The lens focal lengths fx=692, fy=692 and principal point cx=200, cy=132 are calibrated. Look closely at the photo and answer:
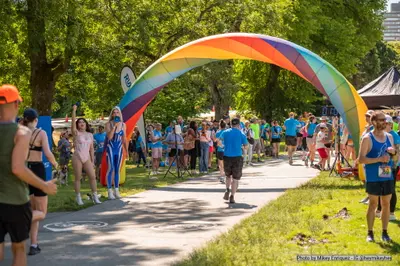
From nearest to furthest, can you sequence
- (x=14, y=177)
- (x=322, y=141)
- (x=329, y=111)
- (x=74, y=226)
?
(x=14, y=177) → (x=74, y=226) → (x=322, y=141) → (x=329, y=111)

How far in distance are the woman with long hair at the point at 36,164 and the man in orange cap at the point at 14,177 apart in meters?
2.16

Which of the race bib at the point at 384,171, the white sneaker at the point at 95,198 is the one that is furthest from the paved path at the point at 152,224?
the race bib at the point at 384,171

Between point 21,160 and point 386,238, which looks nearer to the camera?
point 21,160

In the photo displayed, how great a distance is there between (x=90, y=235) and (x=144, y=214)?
94.9 inches

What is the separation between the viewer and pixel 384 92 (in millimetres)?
32562

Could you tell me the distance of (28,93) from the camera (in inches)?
1519

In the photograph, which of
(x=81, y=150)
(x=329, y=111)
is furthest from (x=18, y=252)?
(x=329, y=111)

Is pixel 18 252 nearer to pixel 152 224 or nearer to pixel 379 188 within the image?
pixel 379 188

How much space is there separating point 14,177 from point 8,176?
51mm

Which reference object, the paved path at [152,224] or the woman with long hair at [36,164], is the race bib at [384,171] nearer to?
the paved path at [152,224]

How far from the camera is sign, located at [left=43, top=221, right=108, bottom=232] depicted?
10992mm

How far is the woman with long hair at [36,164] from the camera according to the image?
8.66m

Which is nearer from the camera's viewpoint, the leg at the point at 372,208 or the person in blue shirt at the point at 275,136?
the leg at the point at 372,208

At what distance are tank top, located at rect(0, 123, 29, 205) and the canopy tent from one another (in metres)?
27.8
